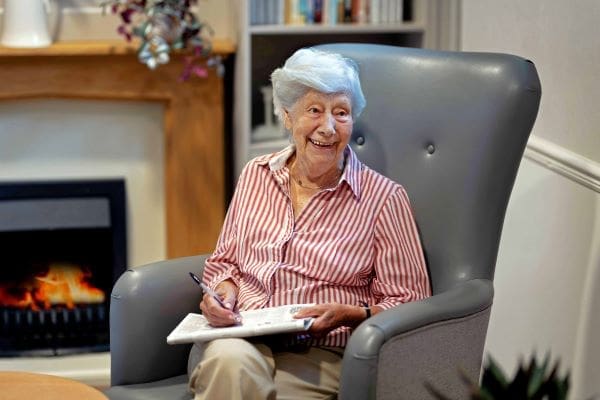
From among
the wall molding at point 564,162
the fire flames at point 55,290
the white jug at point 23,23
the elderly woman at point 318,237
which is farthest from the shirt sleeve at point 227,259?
the fire flames at point 55,290

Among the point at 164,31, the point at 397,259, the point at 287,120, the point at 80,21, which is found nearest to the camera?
the point at 397,259

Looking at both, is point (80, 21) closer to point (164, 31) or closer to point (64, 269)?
point (164, 31)

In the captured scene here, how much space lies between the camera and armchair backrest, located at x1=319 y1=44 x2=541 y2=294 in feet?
7.91

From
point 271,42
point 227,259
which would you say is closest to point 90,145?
point 271,42

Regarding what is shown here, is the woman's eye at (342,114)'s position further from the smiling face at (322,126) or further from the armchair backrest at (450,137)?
the armchair backrest at (450,137)

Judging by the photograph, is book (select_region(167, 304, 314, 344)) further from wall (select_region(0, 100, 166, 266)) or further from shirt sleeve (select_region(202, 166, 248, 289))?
wall (select_region(0, 100, 166, 266))

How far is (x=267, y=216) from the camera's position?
2.47 m

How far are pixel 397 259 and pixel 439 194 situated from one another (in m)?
0.22

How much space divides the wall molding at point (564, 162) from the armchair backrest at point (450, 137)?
0.55 ft

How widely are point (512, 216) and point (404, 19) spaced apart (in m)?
1.09

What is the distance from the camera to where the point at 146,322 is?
2.41 meters

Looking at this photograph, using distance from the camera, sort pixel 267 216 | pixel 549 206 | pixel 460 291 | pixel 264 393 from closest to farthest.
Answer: pixel 264 393 → pixel 460 291 → pixel 267 216 → pixel 549 206

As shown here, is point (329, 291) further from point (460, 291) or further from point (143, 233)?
point (143, 233)

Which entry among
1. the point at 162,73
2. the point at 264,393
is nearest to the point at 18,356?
the point at 162,73
